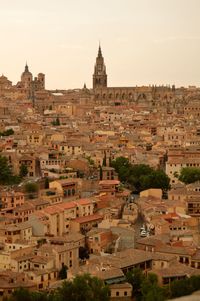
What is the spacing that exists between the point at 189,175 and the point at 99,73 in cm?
3853

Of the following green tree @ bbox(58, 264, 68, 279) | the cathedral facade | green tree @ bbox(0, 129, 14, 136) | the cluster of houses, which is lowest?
green tree @ bbox(58, 264, 68, 279)

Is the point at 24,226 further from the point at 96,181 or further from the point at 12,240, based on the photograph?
the point at 96,181

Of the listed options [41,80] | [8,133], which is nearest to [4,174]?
[8,133]

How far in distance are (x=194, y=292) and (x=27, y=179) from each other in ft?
33.7

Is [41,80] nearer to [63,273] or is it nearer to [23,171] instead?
[23,171]

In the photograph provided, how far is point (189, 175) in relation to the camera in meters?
23.9

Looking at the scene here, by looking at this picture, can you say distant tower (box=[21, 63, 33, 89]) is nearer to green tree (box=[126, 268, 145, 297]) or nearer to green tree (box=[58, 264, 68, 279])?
green tree (box=[58, 264, 68, 279])

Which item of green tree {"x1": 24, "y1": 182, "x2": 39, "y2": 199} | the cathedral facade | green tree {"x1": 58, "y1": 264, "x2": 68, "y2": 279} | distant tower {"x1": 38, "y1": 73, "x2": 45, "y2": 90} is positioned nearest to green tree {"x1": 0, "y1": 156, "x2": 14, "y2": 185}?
green tree {"x1": 24, "y1": 182, "x2": 39, "y2": 199}

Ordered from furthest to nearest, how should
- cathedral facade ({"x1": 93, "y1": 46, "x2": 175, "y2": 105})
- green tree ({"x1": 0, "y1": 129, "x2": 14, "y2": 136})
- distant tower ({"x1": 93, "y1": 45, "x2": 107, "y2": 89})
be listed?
distant tower ({"x1": 93, "y1": 45, "x2": 107, "y2": 89}) → cathedral facade ({"x1": 93, "y1": 46, "x2": 175, "y2": 105}) → green tree ({"x1": 0, "y1": 129, "x2": 14, "y2": 136})

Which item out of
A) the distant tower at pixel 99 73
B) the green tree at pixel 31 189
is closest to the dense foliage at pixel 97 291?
the green tree at pixel 31 189

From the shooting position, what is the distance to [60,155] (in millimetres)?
25891

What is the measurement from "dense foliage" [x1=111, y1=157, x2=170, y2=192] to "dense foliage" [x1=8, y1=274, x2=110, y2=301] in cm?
991

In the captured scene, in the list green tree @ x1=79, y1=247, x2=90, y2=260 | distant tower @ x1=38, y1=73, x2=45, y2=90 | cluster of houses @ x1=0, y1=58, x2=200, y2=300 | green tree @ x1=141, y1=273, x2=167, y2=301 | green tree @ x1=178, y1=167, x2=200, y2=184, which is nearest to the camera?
green tree @ x1=141, y1=273, x2=167, y2=301

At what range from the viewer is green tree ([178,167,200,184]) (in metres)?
23.7
